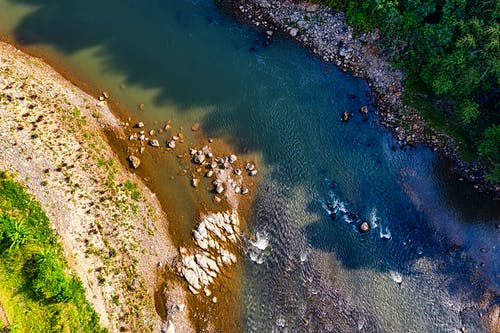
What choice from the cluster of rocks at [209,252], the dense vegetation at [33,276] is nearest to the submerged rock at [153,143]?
the cluster of rocks at [209,252]

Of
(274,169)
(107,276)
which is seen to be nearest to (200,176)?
(274,169)

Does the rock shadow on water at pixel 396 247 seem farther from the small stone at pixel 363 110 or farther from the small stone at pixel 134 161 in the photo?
the small stone at pixel 134 161

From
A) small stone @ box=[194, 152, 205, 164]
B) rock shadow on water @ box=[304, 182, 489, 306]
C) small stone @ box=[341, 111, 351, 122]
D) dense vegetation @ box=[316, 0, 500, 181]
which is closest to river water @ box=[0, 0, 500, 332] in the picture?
rock shadow on water @ box=[304, 182, 489, 306]

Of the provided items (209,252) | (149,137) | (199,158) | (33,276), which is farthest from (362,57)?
(33,276)

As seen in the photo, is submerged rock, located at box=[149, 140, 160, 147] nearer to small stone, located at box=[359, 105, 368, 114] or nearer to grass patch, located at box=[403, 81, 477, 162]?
small stone, located at box=[359, 105, 368, 114]

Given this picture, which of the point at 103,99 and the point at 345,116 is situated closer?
the point at 103,99

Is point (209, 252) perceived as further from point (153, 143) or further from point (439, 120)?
point (439, 120)

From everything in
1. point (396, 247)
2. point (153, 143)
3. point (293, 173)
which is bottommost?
point (396, 247)
